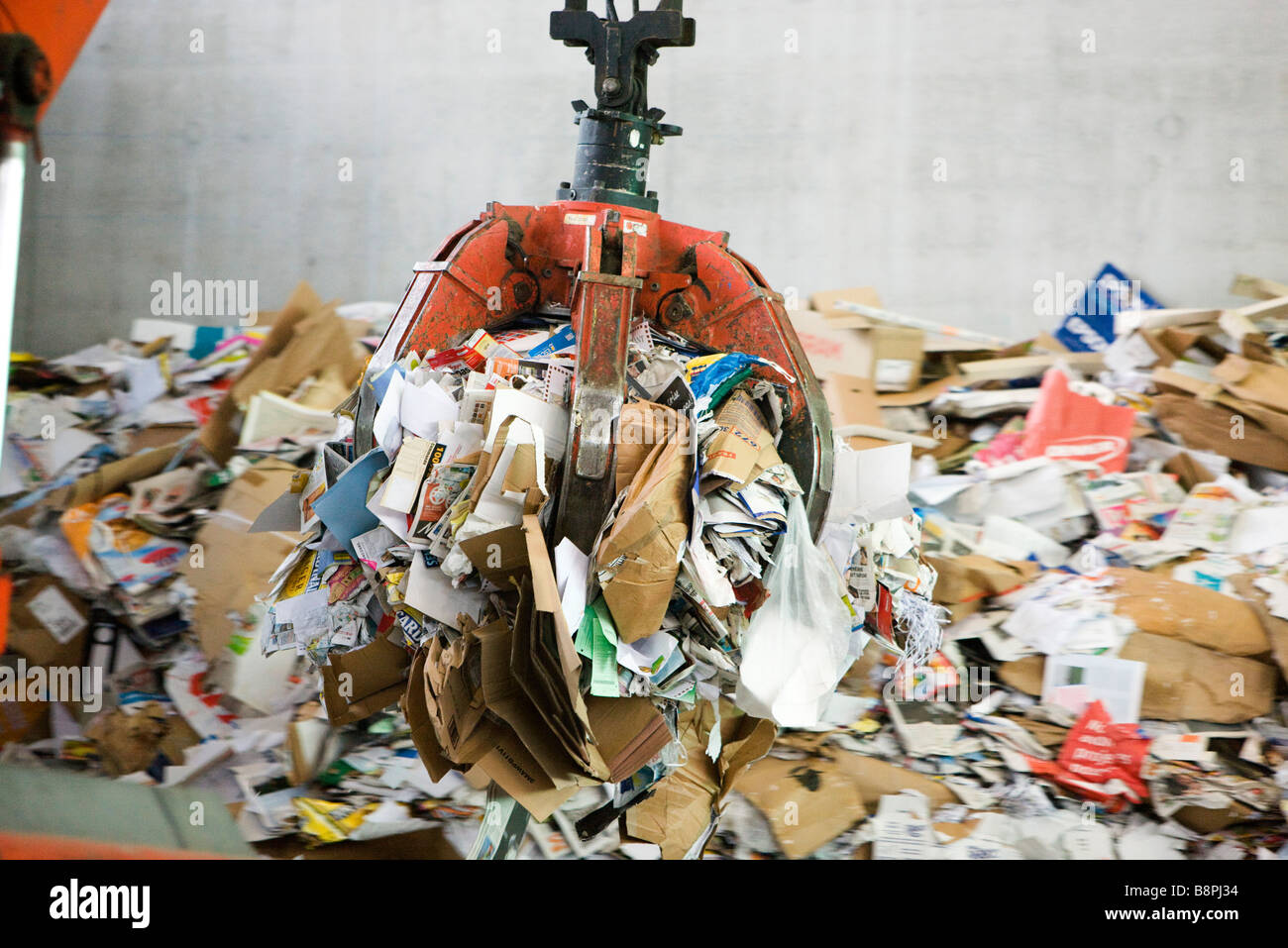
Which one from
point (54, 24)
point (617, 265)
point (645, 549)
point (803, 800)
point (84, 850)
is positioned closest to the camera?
point (54, 24)

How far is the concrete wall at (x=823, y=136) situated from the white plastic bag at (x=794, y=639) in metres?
3.39

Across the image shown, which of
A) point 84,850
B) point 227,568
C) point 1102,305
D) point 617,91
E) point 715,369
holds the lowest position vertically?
point 84,850

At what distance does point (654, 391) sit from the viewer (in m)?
2.07

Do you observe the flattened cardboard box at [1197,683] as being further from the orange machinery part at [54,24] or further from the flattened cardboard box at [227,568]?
the orange machinery part at [54,24]

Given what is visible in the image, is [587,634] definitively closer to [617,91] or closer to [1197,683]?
[617,91]

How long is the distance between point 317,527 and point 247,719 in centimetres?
146

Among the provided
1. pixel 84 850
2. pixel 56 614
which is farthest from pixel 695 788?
pixel 56 614

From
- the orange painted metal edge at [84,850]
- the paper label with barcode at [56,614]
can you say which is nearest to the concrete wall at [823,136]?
the paper label with barcode at [56,614]

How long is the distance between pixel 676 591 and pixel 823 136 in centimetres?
379

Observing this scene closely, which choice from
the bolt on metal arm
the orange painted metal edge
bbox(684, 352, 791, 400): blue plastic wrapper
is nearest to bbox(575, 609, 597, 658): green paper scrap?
bbox(684, 352, 791, 400): blue plastic wrapper

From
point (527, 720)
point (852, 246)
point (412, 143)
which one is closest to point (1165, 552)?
point (852, 246)

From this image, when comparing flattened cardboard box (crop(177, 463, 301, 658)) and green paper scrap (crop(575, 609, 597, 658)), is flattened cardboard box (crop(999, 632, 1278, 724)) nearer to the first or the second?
green paper scrap (crop(575, 609, 597, 658))

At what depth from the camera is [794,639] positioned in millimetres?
1977

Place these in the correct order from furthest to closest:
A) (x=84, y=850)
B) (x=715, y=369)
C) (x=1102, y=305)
A: (x=1102, y=305) < (x=84, y=850) < (x=715, y=369)
